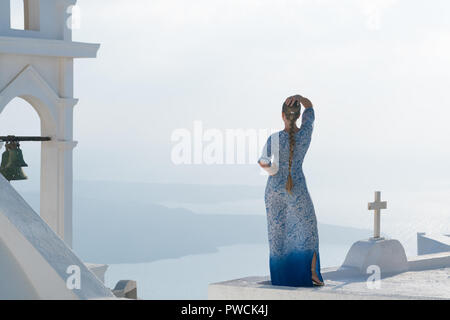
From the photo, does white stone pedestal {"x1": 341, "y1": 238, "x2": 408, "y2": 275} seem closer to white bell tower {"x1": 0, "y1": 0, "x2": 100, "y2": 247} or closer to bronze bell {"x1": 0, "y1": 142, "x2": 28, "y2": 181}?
white bell tower {"x1": 0, "y1": 0, "x2": 100, "y2": 247}

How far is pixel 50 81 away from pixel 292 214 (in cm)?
503

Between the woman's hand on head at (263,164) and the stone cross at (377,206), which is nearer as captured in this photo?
the woman's hand on head at (263,164)

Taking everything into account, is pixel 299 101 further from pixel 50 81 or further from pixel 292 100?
pixel 50 81

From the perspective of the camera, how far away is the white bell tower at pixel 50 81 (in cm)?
1309

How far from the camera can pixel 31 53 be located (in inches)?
→ 520

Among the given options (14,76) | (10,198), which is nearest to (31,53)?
(14,76)

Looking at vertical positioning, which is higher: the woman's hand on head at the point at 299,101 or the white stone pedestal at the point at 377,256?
the woman's hand on head at the point at 299,101

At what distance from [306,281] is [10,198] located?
3970 mm

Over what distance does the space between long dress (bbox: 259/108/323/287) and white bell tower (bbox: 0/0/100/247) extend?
4531 millimetres

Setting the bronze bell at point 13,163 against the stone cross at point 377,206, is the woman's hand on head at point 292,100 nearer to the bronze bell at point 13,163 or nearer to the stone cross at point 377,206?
the stone cross at point 377,206

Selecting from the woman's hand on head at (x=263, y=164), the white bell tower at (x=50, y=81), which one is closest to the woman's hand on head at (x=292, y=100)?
the woman's hand on head at (x=263, y=164)

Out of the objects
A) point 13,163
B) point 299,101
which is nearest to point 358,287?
point 299,101

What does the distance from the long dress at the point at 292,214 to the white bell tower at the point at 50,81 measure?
4.53 metres

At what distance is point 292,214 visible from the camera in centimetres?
1004
